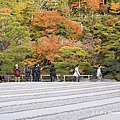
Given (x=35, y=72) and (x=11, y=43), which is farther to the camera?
(x=11, y=43)

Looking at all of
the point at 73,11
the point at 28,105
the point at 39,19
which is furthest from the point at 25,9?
the point at 28,105

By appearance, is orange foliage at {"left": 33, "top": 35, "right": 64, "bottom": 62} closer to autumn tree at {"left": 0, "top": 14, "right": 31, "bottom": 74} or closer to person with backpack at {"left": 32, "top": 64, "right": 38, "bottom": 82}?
autumn tree at {"left": 0, "top": 14, "right": 31, "bottom": 74}

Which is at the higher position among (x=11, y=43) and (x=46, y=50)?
(x=11, y=43)

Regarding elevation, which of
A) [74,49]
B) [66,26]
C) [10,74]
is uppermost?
[66,26]

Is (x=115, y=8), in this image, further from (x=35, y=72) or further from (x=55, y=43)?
(x=35, y=72)

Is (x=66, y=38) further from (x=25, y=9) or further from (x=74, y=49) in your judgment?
(x=25, y=9)

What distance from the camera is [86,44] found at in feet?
85.8

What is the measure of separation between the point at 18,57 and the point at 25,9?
12.7m

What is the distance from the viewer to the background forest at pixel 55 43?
2131 cm

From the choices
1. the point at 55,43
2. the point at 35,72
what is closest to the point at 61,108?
the point at 35,72

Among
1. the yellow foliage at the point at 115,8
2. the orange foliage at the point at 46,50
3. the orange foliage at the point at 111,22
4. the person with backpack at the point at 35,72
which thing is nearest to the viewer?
the person with backpack at the point at 35,72

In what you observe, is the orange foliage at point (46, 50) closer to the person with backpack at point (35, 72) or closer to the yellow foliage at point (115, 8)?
the person with backpack at point (35, 72)

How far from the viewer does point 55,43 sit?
77.2 feet

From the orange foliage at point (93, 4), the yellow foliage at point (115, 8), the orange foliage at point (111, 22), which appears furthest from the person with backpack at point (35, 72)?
the yellow foliage at point (115, 8)
